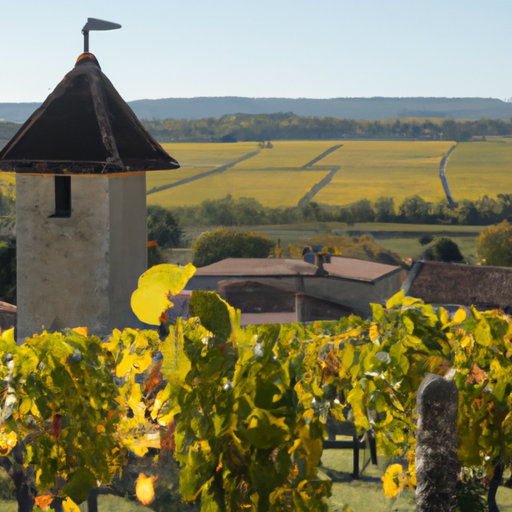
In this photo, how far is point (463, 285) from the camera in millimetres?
33469

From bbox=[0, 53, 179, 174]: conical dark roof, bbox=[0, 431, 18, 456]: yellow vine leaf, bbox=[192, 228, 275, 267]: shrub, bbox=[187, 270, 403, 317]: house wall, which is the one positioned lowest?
bbox=[192, 228, 275, 267]: shrub

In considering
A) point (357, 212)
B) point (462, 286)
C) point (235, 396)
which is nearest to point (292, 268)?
point (462, 286)

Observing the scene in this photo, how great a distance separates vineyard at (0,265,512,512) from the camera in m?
2.21

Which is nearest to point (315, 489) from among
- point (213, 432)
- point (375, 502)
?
point (213, 432)

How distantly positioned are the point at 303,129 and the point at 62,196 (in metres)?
59.6

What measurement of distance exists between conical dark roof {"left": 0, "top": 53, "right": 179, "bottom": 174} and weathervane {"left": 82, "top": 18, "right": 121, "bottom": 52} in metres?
0.52

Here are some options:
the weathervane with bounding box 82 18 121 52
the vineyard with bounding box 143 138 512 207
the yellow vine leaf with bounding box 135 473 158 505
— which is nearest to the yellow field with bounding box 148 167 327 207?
the vineyard with bounding box 143 138 512 207

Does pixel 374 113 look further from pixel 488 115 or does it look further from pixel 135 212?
pixel 135 212

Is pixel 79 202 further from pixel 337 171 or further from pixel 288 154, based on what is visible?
pixel 288 154

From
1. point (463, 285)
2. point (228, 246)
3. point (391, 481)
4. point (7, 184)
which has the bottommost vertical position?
point (228, 246)

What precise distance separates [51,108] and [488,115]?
6966cm

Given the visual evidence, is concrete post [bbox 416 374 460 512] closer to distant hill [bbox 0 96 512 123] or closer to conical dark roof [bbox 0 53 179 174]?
conical dark roof [bbox 0 53 179 174]

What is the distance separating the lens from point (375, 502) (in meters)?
6.35

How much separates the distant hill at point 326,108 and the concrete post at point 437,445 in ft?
236
